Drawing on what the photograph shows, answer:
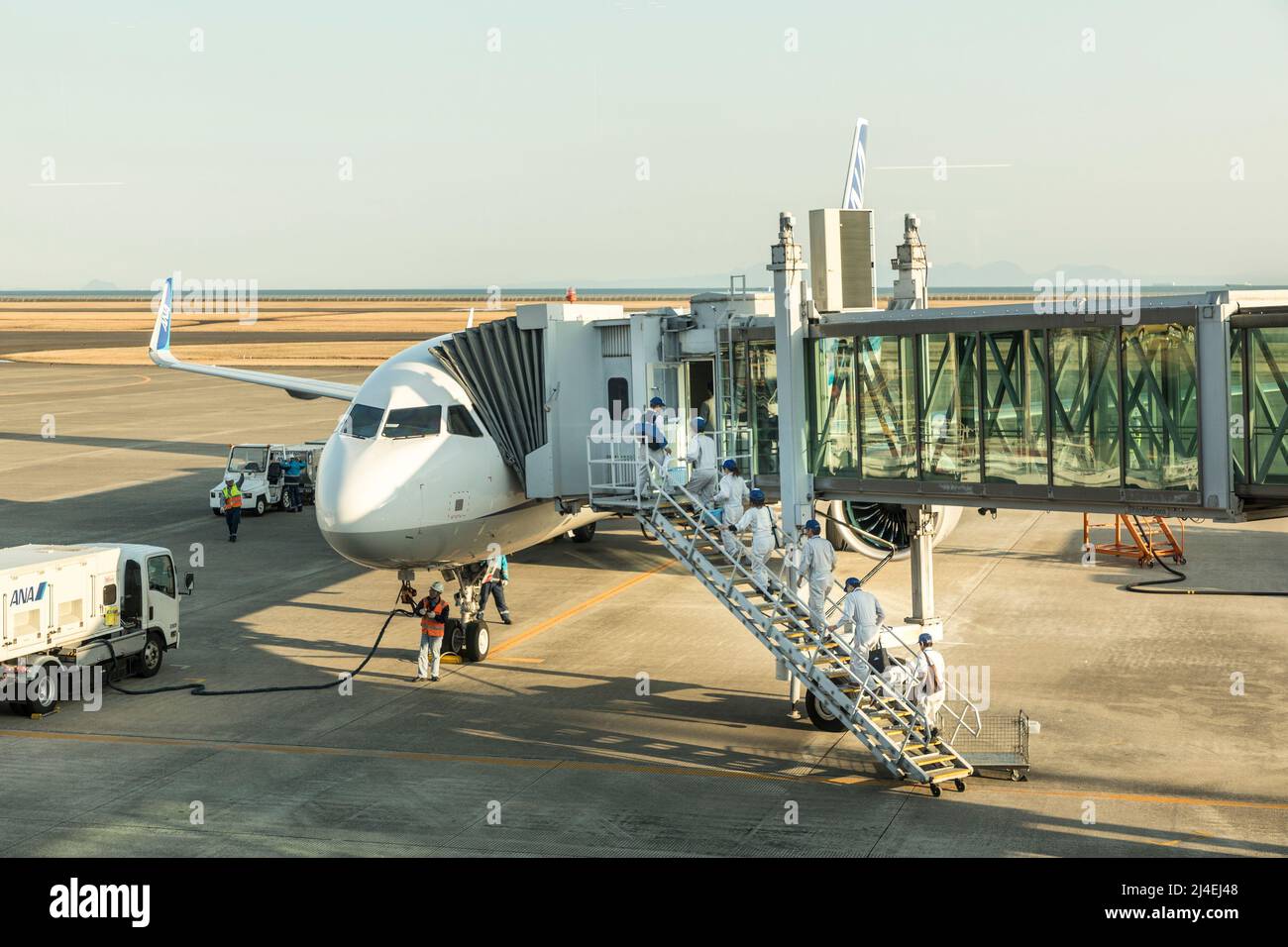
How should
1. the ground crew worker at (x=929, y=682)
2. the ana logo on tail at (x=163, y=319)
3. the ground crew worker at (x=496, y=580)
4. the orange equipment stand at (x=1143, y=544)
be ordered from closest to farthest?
the ground crew worker at (x=929, y=682) < the ground crew worker at (x=496, y=580) < the orange equipment stand at (x=1143, y=544) < the ana logo on tail at (x=163, y=319)

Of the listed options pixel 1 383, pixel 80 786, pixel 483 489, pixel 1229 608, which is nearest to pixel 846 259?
pixel 483 489

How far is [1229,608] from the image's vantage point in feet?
103

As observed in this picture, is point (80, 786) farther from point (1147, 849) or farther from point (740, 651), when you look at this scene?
point (1147, 849)

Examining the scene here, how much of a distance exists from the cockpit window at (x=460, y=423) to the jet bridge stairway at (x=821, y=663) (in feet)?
14.9

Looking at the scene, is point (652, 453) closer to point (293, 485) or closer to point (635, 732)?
point (635, 732)

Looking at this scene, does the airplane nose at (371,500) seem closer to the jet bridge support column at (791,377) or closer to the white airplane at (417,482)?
the white airplane at (417,482)

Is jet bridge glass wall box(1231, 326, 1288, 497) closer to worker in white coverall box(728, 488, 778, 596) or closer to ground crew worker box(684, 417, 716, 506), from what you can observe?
worker in white coverall box(728, 488, 778, 596)

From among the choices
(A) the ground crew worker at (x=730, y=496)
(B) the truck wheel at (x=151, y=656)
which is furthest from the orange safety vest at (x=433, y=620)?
(A) the ground crew worker at (x=730, y=496)

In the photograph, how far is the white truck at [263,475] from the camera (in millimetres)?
46656

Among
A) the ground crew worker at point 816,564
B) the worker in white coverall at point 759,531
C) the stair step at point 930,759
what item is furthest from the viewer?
the worker in white coverall at point 759,531

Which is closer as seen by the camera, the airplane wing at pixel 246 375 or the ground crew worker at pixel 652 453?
the ground crew worker at pixel 652 453

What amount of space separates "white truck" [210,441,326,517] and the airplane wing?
2323 mm

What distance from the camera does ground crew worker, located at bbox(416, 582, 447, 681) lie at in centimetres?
2666

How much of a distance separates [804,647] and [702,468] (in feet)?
16.3
